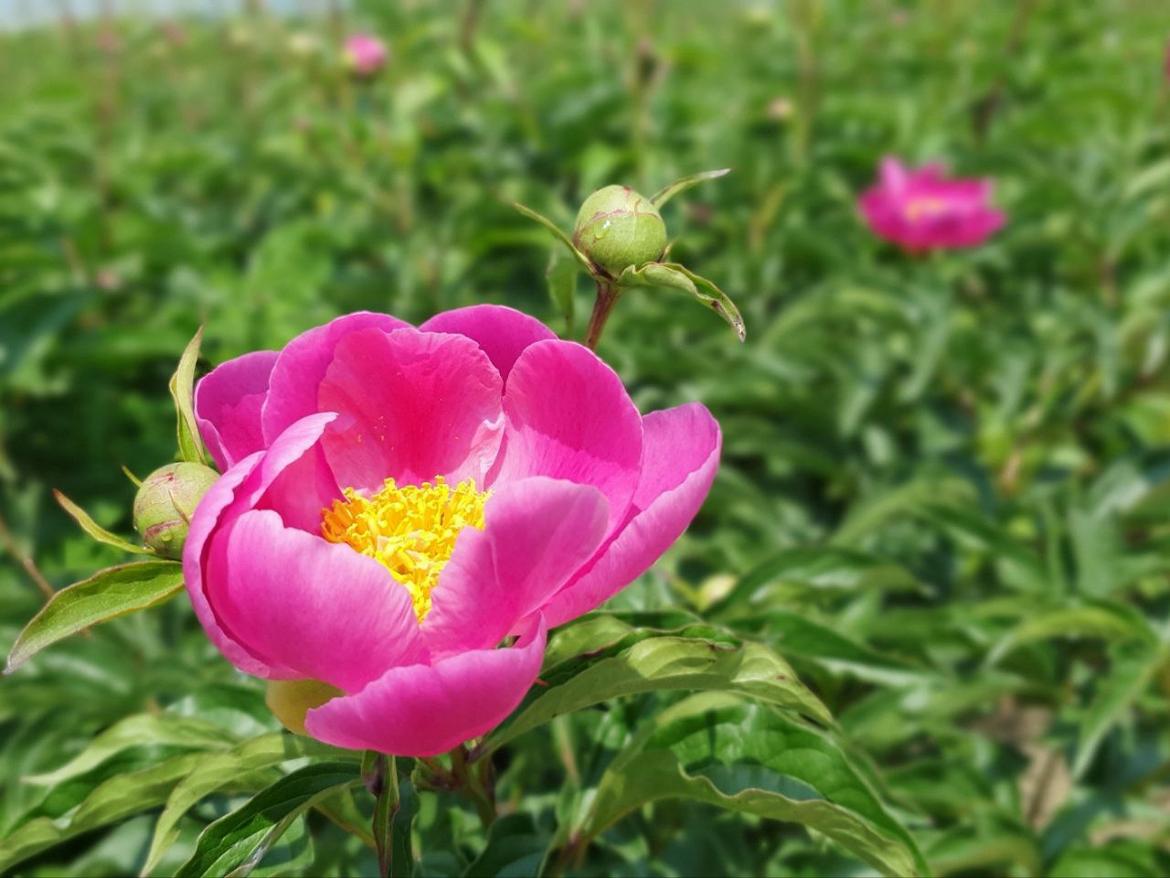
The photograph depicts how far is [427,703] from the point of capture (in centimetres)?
66

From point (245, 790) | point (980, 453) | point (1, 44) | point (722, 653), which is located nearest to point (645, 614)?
point (722, 653)

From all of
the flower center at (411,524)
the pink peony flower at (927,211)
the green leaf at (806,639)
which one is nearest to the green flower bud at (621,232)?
the flower center at (411,524)

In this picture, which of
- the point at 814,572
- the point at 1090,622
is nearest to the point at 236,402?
the point at 814,572

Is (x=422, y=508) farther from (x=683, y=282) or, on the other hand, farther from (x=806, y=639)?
(x=806, y=639)

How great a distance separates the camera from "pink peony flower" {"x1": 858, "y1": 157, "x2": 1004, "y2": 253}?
2377mm

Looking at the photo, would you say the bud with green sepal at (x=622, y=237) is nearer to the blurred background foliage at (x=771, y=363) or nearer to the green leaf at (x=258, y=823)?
the blurred background foliage at (x=771, y=363)

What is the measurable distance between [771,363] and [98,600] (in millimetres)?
1559

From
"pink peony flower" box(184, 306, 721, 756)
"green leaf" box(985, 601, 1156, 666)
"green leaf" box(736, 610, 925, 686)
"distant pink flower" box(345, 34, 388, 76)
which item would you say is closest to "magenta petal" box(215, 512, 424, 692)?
"pink peony flower" box(184, 306, 721, 756)

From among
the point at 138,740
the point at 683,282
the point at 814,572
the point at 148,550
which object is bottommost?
the point at 814,572

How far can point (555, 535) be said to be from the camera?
2.32 ft

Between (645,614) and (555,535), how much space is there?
9.6 inches

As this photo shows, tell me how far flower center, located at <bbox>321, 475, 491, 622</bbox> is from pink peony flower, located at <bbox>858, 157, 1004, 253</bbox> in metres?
1.74

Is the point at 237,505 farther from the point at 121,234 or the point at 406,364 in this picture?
the point at 121,234

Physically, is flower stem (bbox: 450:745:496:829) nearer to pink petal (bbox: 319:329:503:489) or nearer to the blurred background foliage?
the blurred background foliage
